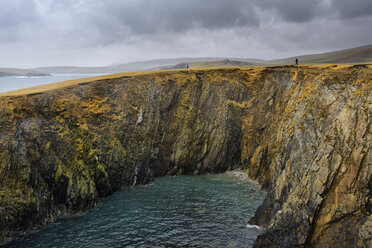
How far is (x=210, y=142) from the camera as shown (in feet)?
116

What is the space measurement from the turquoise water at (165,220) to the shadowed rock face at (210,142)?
1.48 m

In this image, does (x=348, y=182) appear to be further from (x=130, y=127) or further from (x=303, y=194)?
(x=130, y=127)

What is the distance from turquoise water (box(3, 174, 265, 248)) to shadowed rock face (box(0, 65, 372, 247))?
148 cm

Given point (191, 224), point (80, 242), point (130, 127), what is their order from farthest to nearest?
point (130, 127) < point (191, 224) < point (80, 242)

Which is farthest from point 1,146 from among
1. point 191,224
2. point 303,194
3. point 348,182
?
point 348,182

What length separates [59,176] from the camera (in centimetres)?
2353

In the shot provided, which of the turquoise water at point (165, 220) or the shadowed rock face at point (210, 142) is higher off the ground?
the shadowed rock face at point (210, 142)

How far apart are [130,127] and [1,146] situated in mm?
12789

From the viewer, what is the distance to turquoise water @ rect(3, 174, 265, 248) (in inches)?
750

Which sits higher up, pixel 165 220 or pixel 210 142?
pixel 210 142

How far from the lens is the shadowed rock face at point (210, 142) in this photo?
54.5 ft

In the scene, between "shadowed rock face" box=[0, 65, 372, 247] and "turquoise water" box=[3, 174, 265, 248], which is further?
"turquoise water" box=[3, 174, 265, 248]

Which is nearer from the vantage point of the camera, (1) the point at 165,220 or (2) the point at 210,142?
(1) the point at 165,220

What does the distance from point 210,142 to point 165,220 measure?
15244 millimetres
